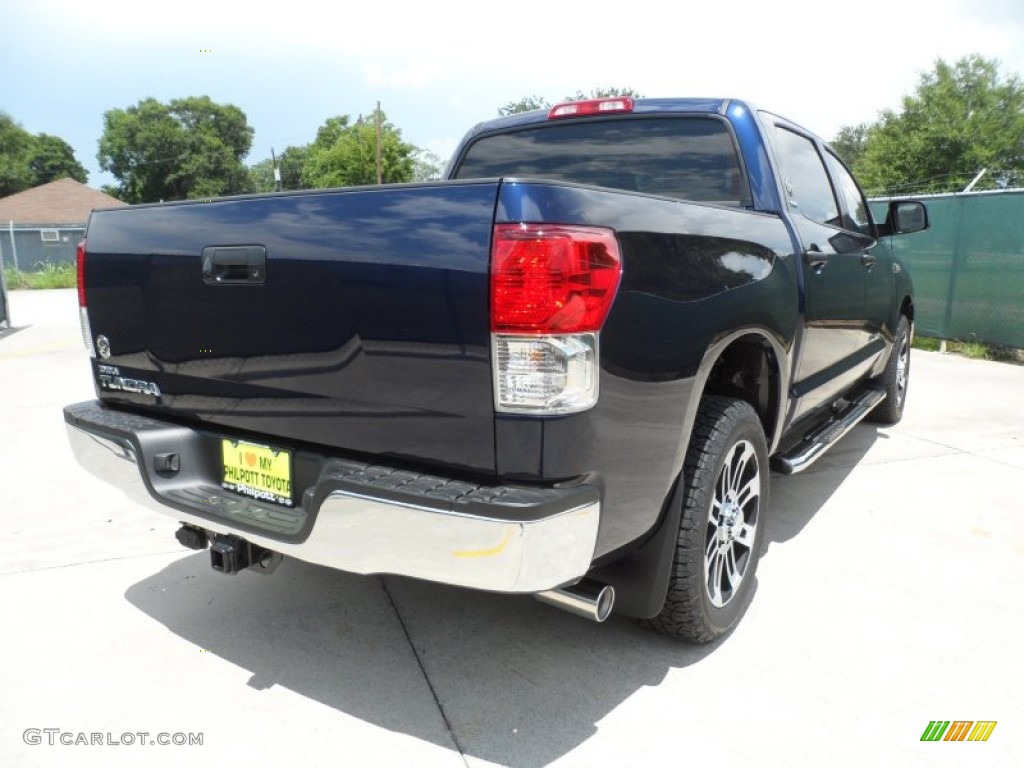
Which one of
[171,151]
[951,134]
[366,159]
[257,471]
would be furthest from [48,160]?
[257,471]

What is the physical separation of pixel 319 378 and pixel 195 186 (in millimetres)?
66447

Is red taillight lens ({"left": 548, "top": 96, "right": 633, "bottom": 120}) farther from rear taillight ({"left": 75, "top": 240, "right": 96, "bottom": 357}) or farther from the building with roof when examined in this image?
the building with roof

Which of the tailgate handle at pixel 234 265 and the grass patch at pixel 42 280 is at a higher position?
the tailgate handle at pixel 234 265

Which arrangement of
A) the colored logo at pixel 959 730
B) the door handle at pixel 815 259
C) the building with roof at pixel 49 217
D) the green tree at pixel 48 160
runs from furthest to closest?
the green tree at pixel 48 160, the building with roof at pixel 49 217, the door handle at pixel 815 259, the colored logo at pixel 959 730

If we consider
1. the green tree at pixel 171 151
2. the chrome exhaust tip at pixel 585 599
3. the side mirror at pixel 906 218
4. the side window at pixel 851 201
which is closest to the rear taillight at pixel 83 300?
the chrome exhaust tip at pixel 585 599

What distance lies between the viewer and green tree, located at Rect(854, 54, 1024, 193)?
36469mm

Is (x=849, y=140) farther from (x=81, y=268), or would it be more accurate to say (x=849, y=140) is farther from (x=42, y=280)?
(x=81, y=268)

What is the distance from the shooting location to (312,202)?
7.08 feet

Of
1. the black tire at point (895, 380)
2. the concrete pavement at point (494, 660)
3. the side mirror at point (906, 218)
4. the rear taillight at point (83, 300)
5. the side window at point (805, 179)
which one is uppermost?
the side window at point (805, 179)

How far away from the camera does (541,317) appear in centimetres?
183

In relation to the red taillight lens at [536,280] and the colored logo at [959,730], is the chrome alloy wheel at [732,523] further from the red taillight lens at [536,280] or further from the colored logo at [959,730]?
the red taillight lens at [536,280]

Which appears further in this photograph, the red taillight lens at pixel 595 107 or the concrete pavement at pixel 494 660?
the red taillight lens at pixel 595 107

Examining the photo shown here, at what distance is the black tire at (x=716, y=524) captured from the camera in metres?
2.43

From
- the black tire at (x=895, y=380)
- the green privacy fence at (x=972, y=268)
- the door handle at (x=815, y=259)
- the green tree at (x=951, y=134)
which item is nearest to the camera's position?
the door handle at (x=815, y=259)
